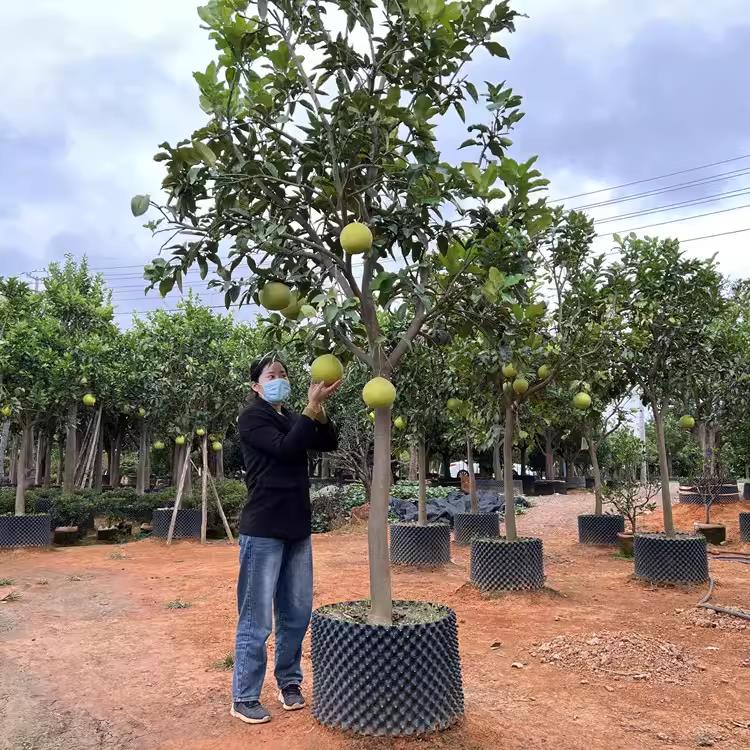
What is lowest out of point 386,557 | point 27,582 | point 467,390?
point 27,582

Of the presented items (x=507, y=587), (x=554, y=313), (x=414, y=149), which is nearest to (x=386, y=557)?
(x=414, y=149)

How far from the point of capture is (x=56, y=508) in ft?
47.8

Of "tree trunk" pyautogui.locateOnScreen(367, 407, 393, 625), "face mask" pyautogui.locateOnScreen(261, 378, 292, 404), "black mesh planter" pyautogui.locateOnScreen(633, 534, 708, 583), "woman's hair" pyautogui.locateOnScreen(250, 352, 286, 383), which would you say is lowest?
"black mesh planter" pyautogui.locateOnScreen(633, 534, 708, 583)

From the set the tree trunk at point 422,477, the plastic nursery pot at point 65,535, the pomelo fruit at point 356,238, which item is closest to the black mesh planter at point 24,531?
the plastic nursery pot at point 65,535

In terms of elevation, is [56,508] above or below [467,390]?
below

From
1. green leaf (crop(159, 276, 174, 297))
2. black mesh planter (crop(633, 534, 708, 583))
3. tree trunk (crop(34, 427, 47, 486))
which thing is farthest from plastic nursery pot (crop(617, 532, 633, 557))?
tree trunk (crop(34, 427, 47, 486))

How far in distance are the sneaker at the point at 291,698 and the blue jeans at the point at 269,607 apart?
27 millimetres

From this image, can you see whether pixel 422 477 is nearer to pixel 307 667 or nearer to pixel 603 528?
pixel 603 528

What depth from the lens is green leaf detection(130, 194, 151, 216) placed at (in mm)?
3104

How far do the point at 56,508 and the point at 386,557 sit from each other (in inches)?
514

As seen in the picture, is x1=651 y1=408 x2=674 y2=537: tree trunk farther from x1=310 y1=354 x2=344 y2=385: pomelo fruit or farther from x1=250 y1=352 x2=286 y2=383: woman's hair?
x1=310 y1=354 x2=344 y2=385: pomelo fruit

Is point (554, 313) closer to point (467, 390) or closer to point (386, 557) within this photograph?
point (467, 390)

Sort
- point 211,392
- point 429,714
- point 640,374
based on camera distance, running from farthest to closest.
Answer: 1. point 211,392
2. point 640,374
3. point 429,714

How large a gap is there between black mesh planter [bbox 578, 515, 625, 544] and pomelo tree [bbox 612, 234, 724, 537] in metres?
3.90
